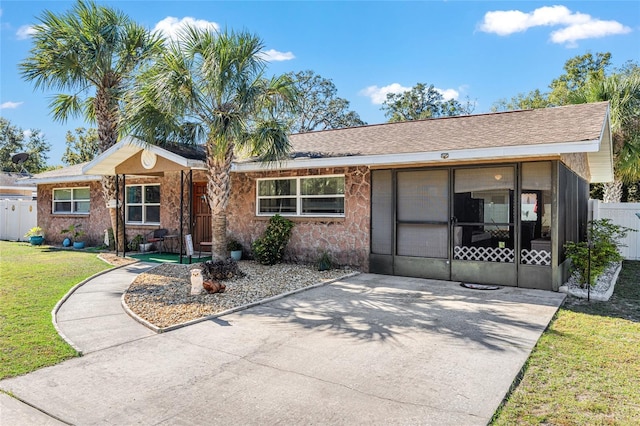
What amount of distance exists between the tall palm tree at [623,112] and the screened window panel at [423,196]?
9531 millimetres

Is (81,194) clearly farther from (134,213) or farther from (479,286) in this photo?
(479,286)

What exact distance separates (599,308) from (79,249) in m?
Answer: 16.7

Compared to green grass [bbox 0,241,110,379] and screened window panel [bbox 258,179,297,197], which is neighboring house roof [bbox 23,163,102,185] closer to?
green grass [bbox 0,241,110,379]

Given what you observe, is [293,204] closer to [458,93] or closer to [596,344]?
[596,344]

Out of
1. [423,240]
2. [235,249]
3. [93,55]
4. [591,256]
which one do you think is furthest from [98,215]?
[591,256]

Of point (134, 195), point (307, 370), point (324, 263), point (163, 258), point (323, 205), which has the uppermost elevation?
point (134, 195)

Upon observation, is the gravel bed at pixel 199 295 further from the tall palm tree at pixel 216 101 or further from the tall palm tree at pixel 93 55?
the tall palm tree at pixel 93 55

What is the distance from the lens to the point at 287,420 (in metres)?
3.30

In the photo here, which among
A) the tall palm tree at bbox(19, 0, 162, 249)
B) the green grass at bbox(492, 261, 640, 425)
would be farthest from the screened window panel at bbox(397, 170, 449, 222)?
the tall palm tree at bbox(19, 0, 162, 249)

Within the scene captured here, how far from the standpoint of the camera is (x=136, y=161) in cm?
1261

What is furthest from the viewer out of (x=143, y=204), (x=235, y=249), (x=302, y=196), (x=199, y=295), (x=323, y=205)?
(x=143, y=204)

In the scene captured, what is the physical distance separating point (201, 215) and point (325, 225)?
201 inches

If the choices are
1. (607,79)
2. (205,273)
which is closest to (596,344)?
(205,273)

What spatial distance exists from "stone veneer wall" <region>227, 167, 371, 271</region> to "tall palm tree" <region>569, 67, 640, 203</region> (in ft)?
34.6
